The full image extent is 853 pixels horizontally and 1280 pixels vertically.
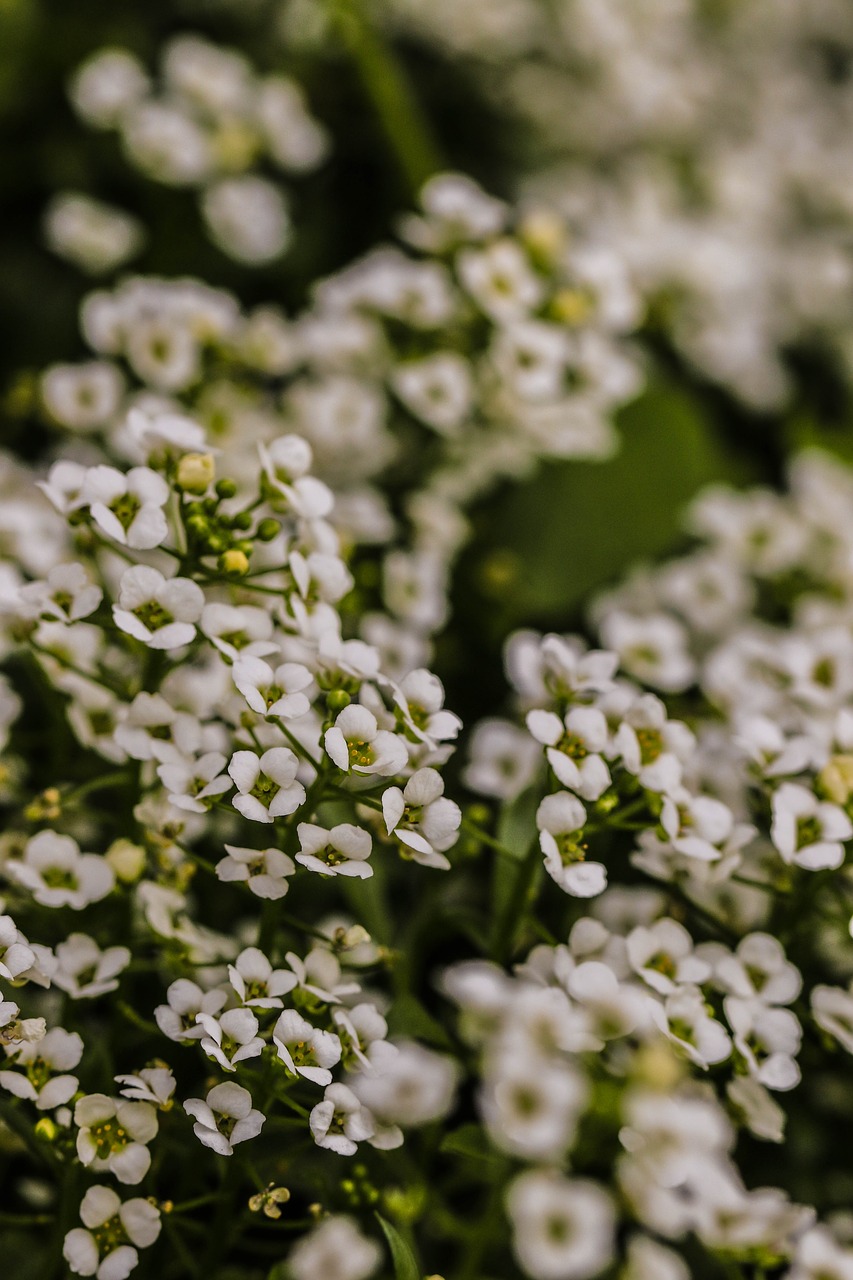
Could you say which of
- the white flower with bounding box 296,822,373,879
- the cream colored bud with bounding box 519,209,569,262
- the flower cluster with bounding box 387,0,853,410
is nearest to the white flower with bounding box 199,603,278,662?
the white flower with bounding box 296,822,373,879

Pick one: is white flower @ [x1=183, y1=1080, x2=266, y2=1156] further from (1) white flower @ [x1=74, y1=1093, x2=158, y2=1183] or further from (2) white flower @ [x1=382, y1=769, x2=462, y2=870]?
(2) white flower @ [x1=382, y1=769, x2=462, y2=870]

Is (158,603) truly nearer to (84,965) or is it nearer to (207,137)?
(84,965)

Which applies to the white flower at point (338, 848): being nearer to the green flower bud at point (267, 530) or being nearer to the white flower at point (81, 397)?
the green flower bud at point (267, 530)

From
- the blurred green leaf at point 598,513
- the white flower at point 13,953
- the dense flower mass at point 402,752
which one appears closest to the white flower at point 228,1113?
the dense flower mass at point 402,752

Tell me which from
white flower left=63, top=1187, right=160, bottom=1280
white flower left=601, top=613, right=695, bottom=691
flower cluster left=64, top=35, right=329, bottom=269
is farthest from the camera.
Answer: flower cluster left=64, top=35, right=329, bottom=269

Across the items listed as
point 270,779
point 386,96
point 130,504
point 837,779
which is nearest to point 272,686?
point 270,779

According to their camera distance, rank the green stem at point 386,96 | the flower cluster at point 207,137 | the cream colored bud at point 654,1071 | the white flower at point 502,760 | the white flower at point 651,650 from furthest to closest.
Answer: the green stem at point 386,96 → the flower cluster at point 207,137 → the white flower at point 651,650 → the white flower at point 502,760 → the cream colored bud at point 654,1071
